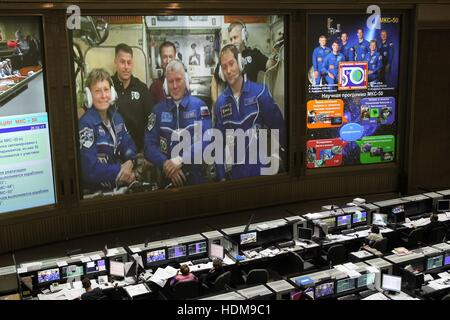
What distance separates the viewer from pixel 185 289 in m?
8.41

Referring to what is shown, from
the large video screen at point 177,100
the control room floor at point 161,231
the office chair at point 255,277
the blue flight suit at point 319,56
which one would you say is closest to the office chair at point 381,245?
the office chair at point 255,277

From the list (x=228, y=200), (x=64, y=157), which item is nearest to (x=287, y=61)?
(x=228, y=200)

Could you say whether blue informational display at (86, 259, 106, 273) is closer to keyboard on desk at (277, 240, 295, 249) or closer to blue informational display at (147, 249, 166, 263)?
blue informational display at (147, 249, 166, 263)

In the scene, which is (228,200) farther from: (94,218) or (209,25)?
(209,25)

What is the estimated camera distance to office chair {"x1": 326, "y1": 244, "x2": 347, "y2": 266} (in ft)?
31.5

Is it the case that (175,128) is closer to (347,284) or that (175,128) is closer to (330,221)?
(330,221)

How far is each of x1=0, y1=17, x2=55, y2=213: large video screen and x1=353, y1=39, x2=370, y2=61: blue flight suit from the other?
733 centimetres

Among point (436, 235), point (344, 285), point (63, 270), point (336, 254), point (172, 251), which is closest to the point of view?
point (344, 285)

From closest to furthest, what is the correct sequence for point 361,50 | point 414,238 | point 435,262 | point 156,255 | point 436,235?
point 435,262
point 156,255
point 414,238
point 436,235
point 361,50

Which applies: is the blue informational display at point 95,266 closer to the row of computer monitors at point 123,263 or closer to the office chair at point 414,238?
the row of computer monitors at point 123,263

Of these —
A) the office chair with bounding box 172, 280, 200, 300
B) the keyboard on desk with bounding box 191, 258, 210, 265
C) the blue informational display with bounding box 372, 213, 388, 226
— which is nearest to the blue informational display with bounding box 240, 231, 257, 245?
the keyboard on desk with bounding box 191, 258, 210, 265

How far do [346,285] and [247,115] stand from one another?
569cm

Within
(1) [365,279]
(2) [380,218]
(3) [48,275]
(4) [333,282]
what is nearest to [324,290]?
(4) [333,282]

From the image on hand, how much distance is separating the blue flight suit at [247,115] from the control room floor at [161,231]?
998mm
